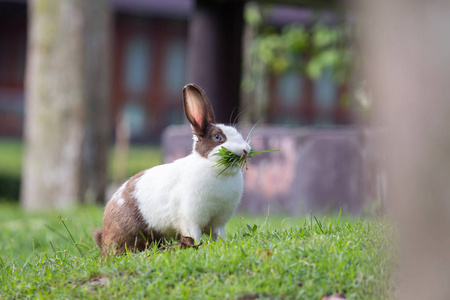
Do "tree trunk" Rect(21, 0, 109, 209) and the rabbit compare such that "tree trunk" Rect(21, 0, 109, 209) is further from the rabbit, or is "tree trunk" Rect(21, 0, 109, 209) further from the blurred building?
the blurred building

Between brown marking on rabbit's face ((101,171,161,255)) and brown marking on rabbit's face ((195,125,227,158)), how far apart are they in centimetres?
49

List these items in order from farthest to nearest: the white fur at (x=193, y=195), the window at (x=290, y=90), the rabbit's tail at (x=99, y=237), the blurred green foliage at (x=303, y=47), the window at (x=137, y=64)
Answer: the window at (x=290, y=90)
the window at (x=137, y=64)
the blurred green foliage at (x=303, y=47)
the rabbit's tail at (x=99, y=237)
the white fur at (x=193, y=195)

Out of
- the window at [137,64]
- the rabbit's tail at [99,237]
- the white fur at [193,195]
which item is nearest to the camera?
the white fur at [193,195]

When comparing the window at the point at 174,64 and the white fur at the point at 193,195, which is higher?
the window at the point at 174,64

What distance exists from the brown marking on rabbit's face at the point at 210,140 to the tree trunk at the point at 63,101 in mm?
5731

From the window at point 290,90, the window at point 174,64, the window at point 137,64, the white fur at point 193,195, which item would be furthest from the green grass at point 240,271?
the window at point 290,90

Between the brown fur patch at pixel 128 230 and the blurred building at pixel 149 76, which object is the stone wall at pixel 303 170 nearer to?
the brown fur patch at pixel 128 230

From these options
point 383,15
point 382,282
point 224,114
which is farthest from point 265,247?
point 224,114

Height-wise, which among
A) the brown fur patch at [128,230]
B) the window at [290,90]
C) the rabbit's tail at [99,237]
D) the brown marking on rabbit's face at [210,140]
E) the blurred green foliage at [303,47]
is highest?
the blurred green foliage at [303,47]

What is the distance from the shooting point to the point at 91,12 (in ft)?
28.7

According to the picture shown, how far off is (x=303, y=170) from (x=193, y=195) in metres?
4.50

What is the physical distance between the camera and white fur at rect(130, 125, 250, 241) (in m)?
3.20

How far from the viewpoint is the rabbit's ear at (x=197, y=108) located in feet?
10.6

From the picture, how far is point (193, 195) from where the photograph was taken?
3.21m
